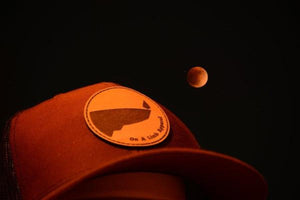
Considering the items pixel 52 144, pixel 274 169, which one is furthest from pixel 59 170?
pixel 274 169

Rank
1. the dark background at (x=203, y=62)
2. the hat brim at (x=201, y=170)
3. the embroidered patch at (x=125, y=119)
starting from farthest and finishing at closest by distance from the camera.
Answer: the dark background at (x=203, y=62), the embroidered patch at (x=125, y=119), the hat brim at (x=201, y=170)

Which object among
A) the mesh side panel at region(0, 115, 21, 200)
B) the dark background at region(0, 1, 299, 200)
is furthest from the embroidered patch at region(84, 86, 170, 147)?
the dark background at region(0, 1, 299, 200)

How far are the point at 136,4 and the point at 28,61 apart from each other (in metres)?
0.76

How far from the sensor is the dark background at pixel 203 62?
61.1 inches

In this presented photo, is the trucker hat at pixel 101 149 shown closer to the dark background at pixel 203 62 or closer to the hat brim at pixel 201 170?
the hat brim at pixel 201 170

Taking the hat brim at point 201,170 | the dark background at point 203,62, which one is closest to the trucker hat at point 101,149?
the hat brim at point 201,170

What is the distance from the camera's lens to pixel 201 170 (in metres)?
0.59

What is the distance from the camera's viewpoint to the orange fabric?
0.48m

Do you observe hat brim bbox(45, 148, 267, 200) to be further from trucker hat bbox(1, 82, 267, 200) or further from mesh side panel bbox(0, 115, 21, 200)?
mesh side panel bbox(0, 115, 21, 200)

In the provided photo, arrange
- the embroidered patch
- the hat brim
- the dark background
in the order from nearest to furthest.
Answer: the hat brim
the embroidered patch
the dark background

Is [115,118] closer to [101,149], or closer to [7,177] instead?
[101,149]

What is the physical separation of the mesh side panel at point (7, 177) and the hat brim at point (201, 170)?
11cm

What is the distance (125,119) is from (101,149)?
0.09 metres

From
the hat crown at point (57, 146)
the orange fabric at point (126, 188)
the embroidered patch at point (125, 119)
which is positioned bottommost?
the orange fabric at point (126, 188)
